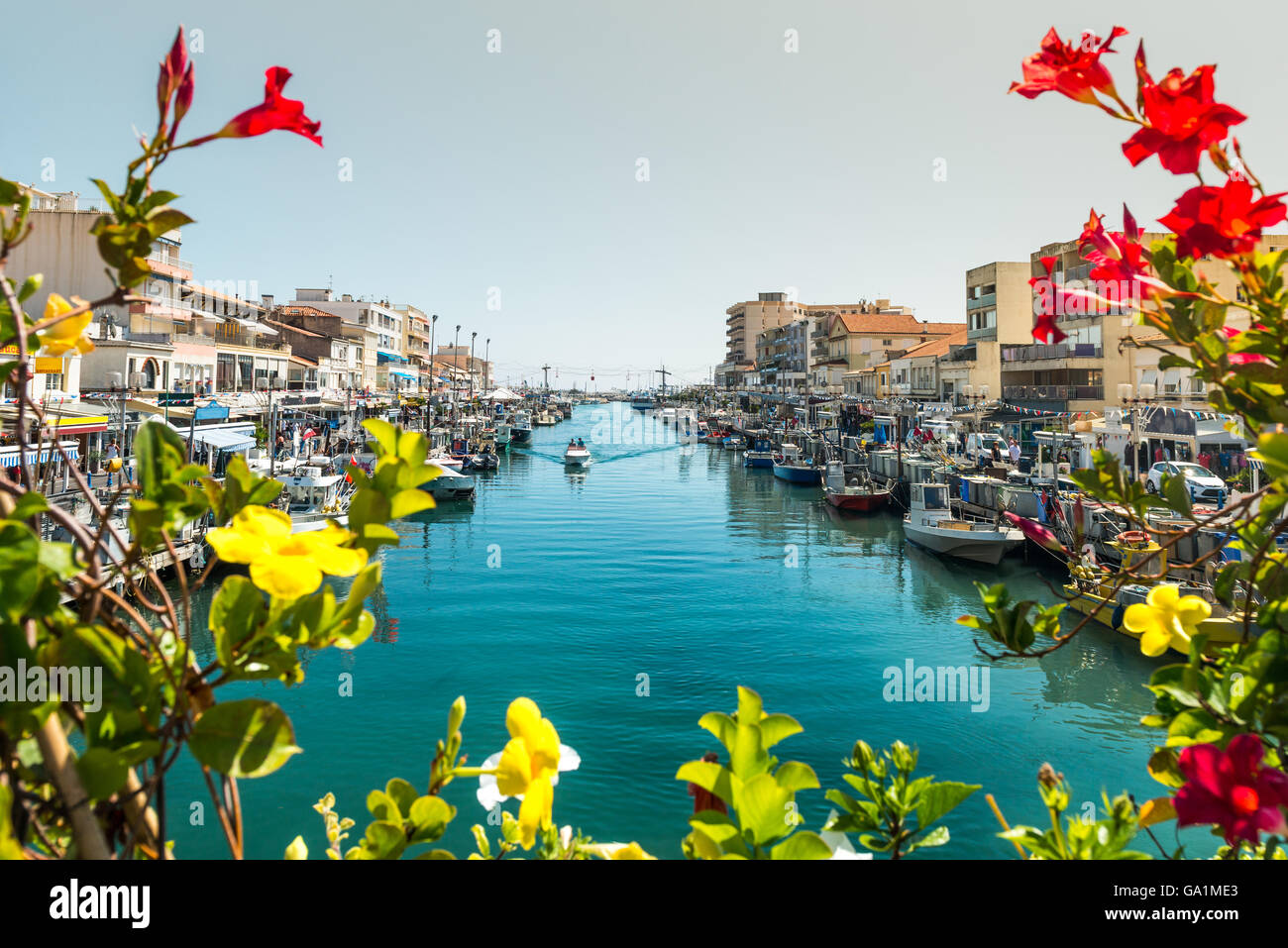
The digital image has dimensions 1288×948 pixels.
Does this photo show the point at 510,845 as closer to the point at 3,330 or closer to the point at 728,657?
the point at 3,330

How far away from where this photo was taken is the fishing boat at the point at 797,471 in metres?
51.0

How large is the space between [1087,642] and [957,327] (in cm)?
7596

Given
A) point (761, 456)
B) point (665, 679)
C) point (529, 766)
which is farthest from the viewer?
point (761, 456)

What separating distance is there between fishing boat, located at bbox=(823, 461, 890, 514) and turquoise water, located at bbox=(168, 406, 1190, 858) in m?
6.86

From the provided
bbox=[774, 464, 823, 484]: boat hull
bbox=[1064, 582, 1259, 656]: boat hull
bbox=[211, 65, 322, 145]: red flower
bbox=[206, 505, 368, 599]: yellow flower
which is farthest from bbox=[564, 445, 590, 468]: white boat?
bbox=[206, 505, 368, 599]: yellow flower

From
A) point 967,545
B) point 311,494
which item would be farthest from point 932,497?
point 311,494

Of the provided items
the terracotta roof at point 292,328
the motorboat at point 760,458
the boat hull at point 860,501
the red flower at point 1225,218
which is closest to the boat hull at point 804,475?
the motorboat at point 760,458

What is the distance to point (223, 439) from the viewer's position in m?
26.4

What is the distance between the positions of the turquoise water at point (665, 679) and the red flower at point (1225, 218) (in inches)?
100

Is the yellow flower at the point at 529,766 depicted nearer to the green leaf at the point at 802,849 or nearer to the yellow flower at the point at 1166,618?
the green leaf at the point at 802,849

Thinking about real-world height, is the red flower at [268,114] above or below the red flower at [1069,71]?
below

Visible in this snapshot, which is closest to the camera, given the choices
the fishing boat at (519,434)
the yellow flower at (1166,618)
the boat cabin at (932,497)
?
the yellow flower at (1166,618)

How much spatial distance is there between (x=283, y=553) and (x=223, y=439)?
94.1ft

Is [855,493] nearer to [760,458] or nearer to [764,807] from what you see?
[760,458]
